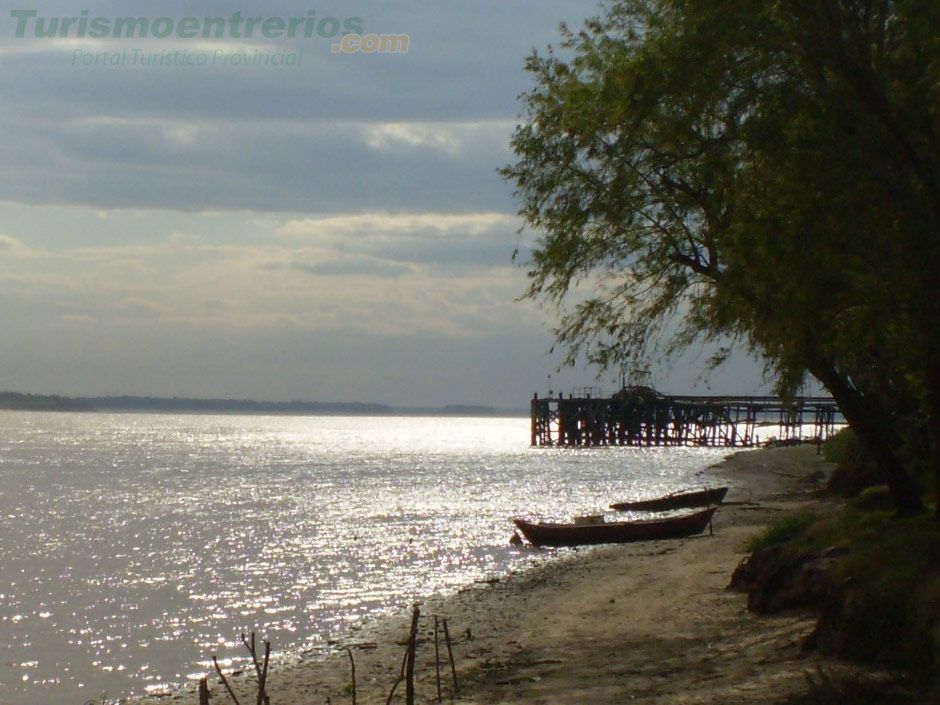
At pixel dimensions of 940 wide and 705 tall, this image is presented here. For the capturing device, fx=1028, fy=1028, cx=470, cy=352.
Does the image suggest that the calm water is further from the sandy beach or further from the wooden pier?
the wooden pier

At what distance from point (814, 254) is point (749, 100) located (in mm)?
2055

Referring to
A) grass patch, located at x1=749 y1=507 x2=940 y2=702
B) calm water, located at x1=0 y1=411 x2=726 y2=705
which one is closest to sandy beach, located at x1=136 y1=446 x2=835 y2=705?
grass patch, located at x1=749 y1=507 x2=940 y2=702

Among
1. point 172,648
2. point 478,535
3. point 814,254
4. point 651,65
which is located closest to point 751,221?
point 814,254

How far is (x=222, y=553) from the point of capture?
32781mm

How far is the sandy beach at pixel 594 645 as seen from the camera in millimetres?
12031

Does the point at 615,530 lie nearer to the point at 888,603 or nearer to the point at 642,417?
the point at 888,603

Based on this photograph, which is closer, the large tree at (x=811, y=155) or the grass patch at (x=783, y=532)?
the large tree at (x=811, y=155)

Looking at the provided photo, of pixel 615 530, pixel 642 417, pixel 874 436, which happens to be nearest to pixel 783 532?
pixel 874 436

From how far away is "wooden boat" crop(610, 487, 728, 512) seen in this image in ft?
132

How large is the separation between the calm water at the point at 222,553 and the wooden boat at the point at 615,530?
3.65ft

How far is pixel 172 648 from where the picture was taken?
19.0m

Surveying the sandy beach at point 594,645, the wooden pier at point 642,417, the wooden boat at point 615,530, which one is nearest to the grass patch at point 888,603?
the sandy beach at point 594,645

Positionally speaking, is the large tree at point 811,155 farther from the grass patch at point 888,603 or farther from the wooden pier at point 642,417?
the wooden pier at point 642,417

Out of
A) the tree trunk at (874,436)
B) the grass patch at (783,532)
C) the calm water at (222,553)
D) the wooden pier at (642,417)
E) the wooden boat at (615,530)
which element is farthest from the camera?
the wooden pier at (642,417)
